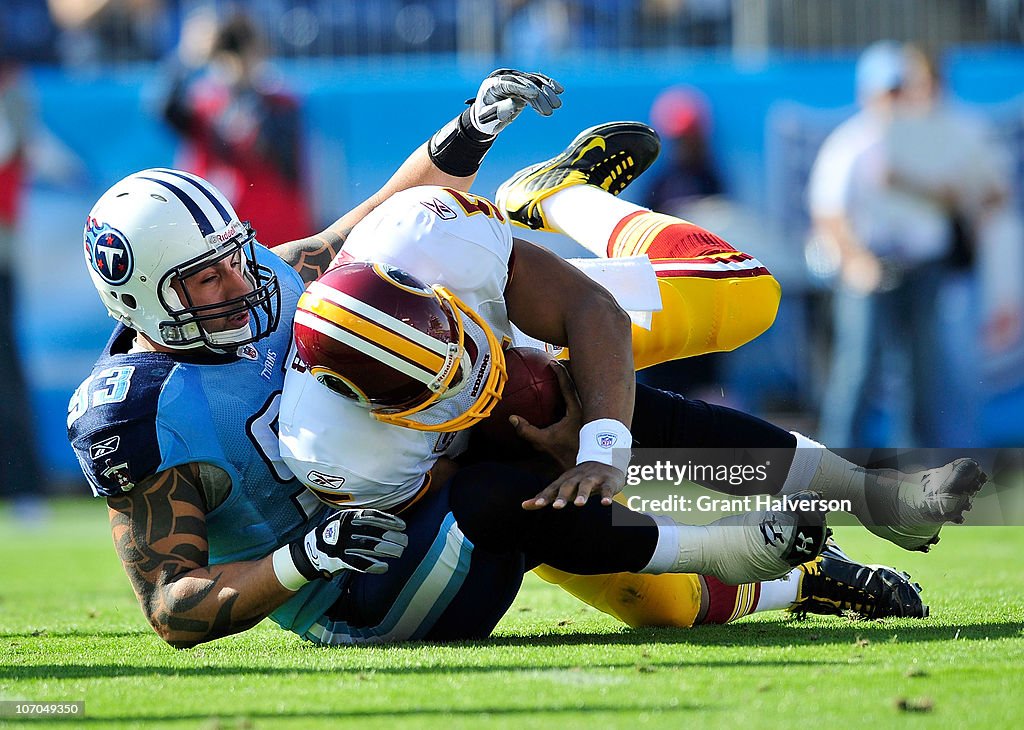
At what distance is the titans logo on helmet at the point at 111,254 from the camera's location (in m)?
3.77

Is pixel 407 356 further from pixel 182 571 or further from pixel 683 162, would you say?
pixel 683 162

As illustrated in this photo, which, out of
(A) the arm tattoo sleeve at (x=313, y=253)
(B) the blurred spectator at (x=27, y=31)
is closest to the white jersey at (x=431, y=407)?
(A) the arm tattoo sleeve at (x=313, y=253)

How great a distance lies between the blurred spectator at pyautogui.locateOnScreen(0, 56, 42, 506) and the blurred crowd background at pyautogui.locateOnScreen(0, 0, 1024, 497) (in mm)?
15

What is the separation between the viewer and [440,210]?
12.3ft

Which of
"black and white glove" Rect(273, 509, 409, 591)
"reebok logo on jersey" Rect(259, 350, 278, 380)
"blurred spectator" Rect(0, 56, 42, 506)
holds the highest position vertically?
"reebok logo on jersey" Rect(259, 350, 278, 380)

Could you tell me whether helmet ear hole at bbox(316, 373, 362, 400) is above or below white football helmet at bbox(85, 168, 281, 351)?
below

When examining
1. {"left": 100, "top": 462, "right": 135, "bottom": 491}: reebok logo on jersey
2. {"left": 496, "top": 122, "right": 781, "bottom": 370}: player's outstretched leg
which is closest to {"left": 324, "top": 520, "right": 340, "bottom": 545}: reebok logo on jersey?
{"left": 100, "top": 462, "right": 135, "bottom": 491}: reebok logo on jersey

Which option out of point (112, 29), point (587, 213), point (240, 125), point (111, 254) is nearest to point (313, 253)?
point (111, 254)

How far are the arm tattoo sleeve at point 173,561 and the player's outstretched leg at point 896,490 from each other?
1.69 metres

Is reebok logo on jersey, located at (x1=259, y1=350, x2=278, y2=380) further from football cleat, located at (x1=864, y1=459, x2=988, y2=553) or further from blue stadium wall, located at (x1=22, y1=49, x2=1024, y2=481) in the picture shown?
blue stadium wall, located at (x1=22, y1=49, x2=1024, y2=481)

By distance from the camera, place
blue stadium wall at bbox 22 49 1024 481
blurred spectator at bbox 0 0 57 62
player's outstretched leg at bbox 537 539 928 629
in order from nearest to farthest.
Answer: player's outstretched leg at bbox 537 539 928 629 → blue stadium wall at bbox 22 49 1024 481 → blurred spectator at bbox 0 0 57 62

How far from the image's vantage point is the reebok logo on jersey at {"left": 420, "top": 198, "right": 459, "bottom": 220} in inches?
147

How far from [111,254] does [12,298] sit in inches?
246

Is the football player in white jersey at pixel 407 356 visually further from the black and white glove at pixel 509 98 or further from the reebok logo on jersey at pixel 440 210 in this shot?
the black and white glove at pixel 509 98
